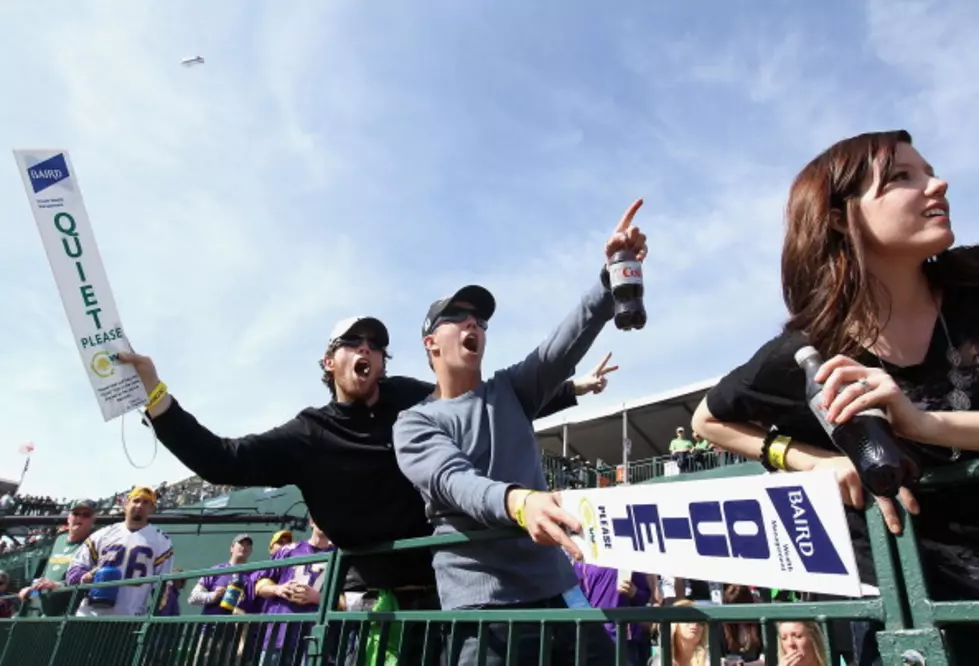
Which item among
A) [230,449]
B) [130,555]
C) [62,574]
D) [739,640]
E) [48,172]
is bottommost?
[739,640]

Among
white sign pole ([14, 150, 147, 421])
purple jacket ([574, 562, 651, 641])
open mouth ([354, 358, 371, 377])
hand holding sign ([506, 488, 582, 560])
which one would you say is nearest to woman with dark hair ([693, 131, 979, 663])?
hand holding sign ([506, 488, 582, 560])

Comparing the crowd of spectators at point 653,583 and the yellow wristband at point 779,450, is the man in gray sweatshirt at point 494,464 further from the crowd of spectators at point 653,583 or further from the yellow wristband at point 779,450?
the yellow wristband at point 779,450

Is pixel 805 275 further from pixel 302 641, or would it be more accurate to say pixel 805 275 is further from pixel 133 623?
pixel 133 623

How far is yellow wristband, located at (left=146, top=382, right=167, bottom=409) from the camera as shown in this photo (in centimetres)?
313

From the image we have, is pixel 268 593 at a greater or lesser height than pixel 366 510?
lesser

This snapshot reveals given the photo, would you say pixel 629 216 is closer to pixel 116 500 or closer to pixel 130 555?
pixel 130 555

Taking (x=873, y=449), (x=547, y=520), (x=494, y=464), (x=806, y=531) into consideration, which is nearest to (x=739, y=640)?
(x=494, y=464)

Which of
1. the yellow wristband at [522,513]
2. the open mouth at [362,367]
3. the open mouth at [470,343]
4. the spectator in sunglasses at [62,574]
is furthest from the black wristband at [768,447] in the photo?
the spectator in sunglasses at [62,574]

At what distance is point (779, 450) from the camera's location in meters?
1.67

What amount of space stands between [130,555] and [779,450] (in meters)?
6.39

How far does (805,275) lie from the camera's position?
185 cm

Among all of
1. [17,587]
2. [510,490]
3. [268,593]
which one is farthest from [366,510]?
[17,587]

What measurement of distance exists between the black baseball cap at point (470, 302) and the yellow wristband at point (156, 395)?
124 cm

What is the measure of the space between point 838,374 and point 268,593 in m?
4.73
